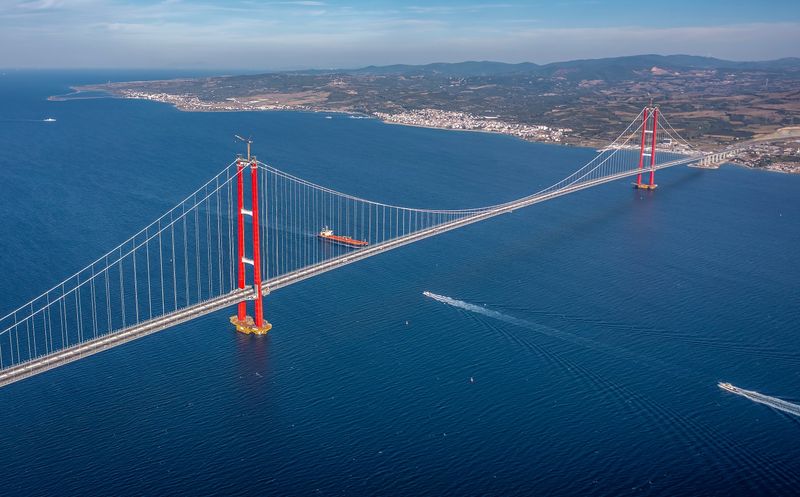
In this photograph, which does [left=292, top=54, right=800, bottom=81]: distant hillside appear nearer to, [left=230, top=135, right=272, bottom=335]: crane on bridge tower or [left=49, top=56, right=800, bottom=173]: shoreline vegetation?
[left=49, top=56, right=800, bottom=173]: shoreline vegetation

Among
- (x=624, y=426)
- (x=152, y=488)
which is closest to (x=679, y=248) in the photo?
(x=624, y=426)

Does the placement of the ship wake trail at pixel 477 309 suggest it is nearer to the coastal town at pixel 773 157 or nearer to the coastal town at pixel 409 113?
the coastal town at pixel 773 157

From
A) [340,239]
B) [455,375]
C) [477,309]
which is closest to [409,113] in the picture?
[340,239]

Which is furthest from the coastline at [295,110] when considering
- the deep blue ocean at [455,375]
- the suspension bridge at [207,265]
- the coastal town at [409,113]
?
the deep blue ocean at [455,375]

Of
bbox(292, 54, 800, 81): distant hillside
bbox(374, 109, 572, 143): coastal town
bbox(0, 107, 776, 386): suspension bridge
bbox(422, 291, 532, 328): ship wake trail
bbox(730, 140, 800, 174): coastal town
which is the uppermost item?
bbox(292, 54, 800, 81): distant hillside

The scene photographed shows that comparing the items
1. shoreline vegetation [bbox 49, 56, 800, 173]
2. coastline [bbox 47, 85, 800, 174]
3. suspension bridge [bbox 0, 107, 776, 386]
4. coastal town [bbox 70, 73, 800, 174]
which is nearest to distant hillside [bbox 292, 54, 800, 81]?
shoreline vegetation [bbox 49, 56, 800, 173]

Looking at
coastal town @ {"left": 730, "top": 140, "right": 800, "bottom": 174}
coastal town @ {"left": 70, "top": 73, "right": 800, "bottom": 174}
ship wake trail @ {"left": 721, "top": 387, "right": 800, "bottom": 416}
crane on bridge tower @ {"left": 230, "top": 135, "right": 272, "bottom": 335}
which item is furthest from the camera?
coastal town @ {"left": 70, "top": 73, "right": 800, "bottom": 174}

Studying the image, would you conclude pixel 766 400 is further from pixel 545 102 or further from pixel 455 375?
pixel 545 102
